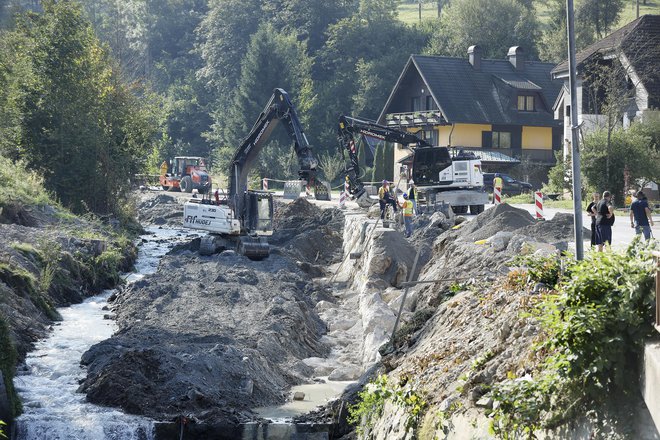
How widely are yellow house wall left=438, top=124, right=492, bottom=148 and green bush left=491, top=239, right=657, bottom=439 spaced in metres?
62.1

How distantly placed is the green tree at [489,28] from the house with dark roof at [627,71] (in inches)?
1309

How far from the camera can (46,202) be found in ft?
142

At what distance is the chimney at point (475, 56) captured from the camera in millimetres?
76125

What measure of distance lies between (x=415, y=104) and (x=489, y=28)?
69.0ft

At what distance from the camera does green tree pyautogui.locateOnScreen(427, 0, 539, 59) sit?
307 feet

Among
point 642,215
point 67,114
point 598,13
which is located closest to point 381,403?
point 642,215

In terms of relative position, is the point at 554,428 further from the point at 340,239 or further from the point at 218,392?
the point at 340,239

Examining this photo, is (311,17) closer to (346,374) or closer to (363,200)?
(363,200)

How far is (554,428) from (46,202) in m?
34.9

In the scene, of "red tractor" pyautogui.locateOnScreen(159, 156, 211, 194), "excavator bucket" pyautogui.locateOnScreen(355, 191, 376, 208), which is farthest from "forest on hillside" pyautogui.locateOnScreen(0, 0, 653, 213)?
"excavator bucket" pyautogui.locateOnScreen(355, 191, 376, 208)

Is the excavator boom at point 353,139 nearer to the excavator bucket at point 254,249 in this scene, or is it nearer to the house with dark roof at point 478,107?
the excavator bucket at point 254,249

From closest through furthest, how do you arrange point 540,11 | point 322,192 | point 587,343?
point 587,343
point 322,192
point 540,11

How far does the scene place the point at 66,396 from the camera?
20.3 metres

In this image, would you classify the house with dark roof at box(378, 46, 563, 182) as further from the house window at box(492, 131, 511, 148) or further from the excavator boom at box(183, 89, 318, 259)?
the excavator boom at box(183, 89, 318, 259)
